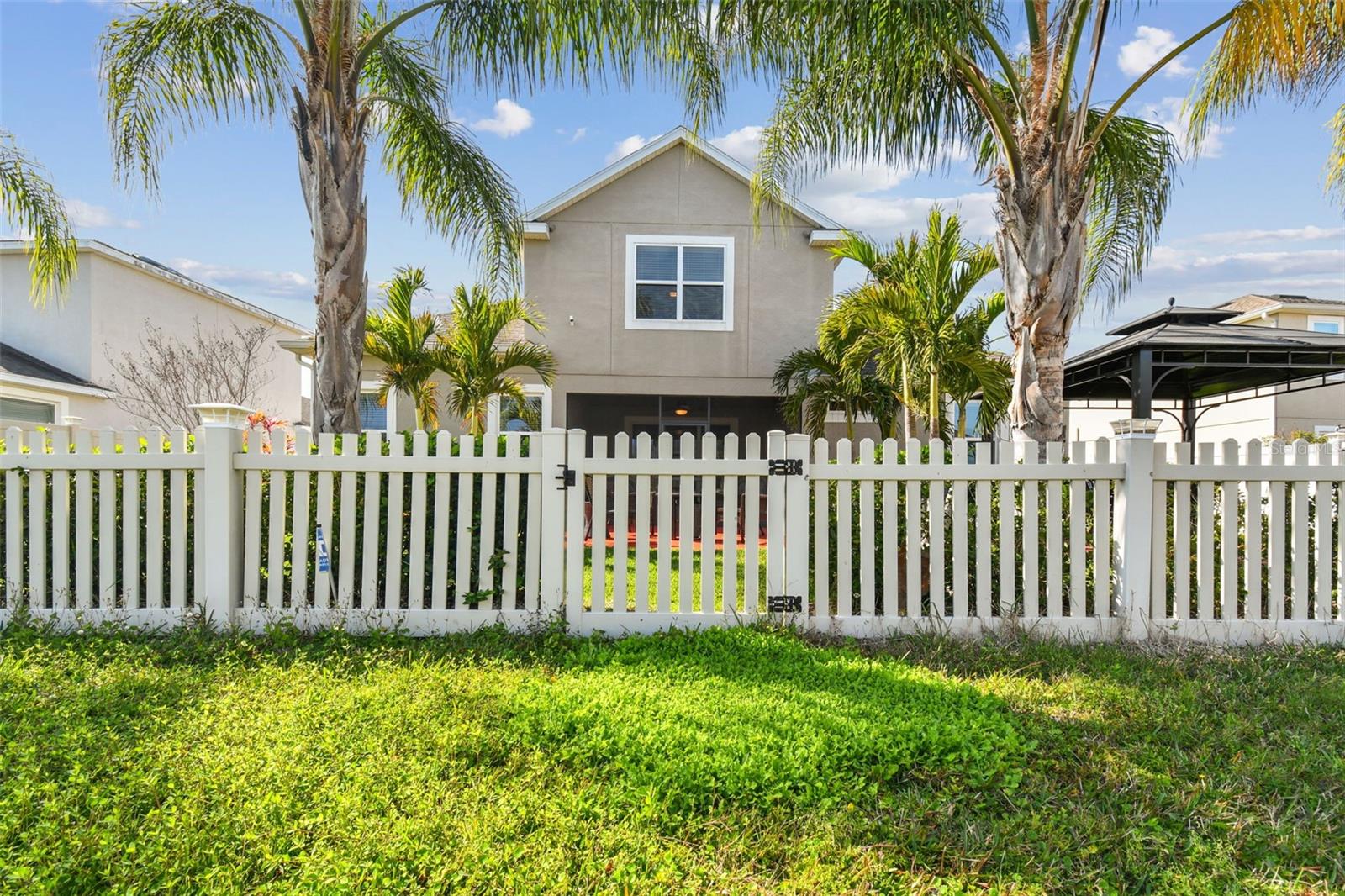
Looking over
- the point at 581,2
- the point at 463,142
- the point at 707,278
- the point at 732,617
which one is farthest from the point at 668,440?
the point at 707,278

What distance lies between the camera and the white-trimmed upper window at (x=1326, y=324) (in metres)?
16.6

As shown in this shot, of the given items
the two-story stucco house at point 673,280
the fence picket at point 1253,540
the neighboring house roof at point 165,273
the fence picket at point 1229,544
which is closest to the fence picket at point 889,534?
the fence picket at point 1229,544

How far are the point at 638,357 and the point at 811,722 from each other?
914cm

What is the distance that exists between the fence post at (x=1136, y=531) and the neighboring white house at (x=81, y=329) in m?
15.4

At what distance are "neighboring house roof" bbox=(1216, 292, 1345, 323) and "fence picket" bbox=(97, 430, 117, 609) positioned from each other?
19.6 metres

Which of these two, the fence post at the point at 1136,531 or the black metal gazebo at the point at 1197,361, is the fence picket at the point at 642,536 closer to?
the fence post at the point at 1136,531

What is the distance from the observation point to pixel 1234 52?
536 cm

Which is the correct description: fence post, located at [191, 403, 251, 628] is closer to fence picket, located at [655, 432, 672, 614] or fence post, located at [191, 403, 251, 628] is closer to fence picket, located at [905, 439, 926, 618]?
fence picket, located at [655, 432, 672, 614]

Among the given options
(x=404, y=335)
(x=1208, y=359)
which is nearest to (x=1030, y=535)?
(x=1208, y=359)

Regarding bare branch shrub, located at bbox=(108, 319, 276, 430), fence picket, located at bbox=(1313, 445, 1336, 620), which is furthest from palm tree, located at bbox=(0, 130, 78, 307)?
fence picket, located at bbox=(1313, 445, 1336, 620)

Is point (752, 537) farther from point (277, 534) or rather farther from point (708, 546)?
point (277, 534)

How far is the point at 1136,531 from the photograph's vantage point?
4.65m

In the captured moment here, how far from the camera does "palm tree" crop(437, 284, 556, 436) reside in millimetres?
10023

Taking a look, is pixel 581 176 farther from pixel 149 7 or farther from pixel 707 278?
pixel 149 7
